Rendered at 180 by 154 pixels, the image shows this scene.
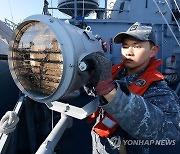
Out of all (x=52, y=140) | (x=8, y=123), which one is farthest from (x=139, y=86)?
(x=8, y=123)

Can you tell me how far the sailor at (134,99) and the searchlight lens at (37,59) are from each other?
16 cm

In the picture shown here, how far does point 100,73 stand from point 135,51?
0.36m

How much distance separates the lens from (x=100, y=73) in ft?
2.47

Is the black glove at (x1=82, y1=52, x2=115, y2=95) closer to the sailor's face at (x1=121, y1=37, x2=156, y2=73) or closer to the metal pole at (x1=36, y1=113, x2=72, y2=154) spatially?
the sailor's face at (x1=121, y1=37, x2=156, y2=73)

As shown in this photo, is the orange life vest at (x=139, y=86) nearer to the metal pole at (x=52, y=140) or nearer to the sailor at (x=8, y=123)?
the metal pole at (x=52, y=140)

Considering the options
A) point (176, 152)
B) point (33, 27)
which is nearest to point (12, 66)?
point (33, 27)

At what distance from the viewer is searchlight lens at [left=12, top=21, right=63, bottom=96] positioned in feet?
2.90

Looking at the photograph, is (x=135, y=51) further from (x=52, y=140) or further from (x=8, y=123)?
(x=8, y=123)

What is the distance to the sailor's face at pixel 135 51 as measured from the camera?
1.04m

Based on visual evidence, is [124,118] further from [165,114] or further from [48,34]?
[48,34]

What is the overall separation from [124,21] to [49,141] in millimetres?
5345

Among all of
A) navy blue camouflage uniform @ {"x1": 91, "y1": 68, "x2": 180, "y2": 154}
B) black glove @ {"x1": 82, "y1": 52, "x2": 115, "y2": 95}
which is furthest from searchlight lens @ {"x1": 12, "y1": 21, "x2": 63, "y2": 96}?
navy blue camouflage uniform @ {"x1": 91, "y1": 68, "x2": 180, "y2": 154}

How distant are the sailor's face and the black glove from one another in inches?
11.5

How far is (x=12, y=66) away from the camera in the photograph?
100cm
